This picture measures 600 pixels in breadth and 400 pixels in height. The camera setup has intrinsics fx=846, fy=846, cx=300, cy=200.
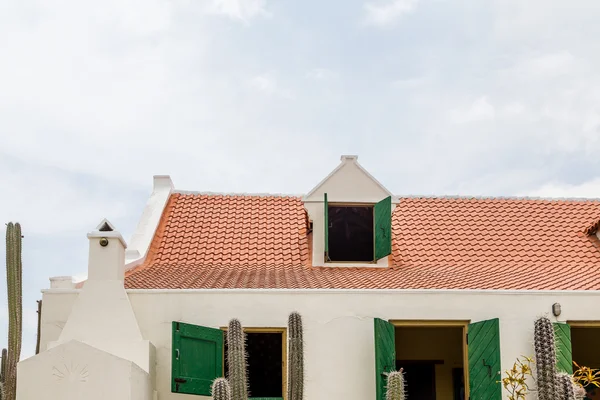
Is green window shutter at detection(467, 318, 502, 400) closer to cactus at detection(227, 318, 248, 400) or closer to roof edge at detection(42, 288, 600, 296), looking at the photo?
roof edge at detection(42, 288, 600, 296)

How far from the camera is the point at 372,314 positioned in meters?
14.8

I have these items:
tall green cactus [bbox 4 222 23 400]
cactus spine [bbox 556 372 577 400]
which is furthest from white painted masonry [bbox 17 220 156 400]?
cactus spine [bbox 556 372 577 400]

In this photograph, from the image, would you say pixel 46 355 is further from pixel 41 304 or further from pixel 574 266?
pixel 574 266

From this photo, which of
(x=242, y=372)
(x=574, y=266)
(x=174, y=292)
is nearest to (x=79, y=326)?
(x=174, y=292)

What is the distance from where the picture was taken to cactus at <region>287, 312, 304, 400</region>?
42.9ft

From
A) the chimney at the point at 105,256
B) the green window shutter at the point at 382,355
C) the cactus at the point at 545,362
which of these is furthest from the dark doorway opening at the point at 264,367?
the cactus at the point at 545,362

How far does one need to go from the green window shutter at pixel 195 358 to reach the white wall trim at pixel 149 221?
308 cm

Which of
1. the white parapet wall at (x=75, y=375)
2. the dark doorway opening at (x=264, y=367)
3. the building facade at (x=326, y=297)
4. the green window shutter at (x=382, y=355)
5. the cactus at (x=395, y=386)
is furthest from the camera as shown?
the dark doorway opening at (x=264, y=367)

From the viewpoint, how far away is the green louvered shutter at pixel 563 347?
1435cm

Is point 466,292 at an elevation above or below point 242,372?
above

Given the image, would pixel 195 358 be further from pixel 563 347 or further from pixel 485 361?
pixel 563 347

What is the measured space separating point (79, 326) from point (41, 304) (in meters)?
1.38

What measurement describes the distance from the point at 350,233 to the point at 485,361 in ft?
18.4

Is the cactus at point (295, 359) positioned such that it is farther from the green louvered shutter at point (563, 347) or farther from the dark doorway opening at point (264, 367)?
the dark doorway opening at point (264, 367)
